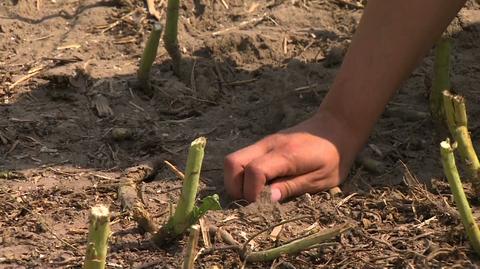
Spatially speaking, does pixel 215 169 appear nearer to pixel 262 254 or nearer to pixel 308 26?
pixel 262 254

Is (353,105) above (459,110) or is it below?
below

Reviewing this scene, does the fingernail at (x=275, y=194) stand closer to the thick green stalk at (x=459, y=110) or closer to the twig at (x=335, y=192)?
the twig at (x=335, y=192)

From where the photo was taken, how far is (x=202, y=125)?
2098 mm

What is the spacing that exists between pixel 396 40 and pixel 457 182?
478 mm

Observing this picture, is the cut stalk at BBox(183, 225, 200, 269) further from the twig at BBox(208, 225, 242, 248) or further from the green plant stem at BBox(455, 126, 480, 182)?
the green plant stem at BBox(455, 126, 480, 182)

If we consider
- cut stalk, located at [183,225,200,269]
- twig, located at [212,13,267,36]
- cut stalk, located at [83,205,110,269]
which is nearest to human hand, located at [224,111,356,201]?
cut stalk, located at [183,225,200,269]

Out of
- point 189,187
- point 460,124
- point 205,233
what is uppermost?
point 460,124

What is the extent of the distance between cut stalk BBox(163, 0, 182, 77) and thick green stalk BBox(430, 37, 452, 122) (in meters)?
0.63

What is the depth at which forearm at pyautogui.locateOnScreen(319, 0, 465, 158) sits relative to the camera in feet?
5.96

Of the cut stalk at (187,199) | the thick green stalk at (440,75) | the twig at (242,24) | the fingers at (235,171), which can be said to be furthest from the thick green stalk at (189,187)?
the twig at (242,24)

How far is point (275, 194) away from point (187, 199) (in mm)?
276

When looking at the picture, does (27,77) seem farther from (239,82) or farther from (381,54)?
(381,54)

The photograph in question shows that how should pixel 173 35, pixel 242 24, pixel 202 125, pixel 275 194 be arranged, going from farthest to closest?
1. pixel 242 24
2. pixel 173 35
3. pixel 202 125
4. pixel 275 194

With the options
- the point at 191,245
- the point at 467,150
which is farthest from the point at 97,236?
the point at 467,150
